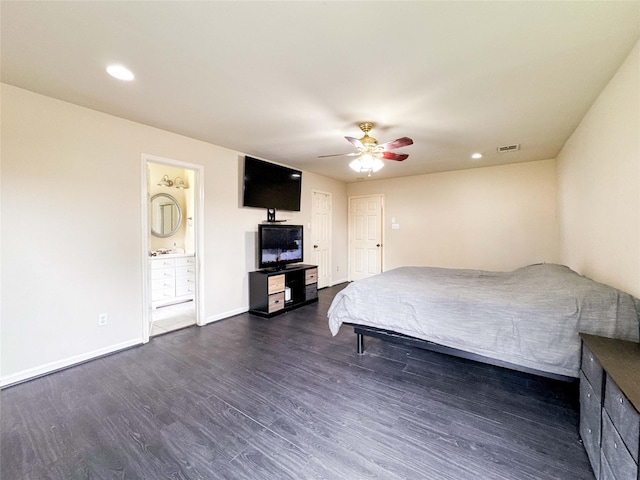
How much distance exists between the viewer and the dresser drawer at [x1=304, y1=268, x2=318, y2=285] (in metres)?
4.86

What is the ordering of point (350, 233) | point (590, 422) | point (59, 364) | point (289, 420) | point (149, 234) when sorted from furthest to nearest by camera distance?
point (350, 233), point (149, 234), point (59, 364), point (289, 420), point (590, 422)

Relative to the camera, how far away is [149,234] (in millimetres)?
3486

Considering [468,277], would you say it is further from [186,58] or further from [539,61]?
[186,58]

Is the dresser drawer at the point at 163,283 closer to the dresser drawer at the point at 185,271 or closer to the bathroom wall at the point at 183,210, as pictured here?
the dresser drawer at the point at 185,271

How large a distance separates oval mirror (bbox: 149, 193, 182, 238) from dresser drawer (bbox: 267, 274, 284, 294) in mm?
2565

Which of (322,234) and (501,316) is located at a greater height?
(322,234)

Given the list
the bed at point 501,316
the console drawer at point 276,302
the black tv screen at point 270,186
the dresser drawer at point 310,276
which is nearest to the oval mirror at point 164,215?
the black tv screen at point 270,186

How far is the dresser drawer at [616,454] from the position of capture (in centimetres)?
109

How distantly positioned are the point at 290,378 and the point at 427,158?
12.9 ft

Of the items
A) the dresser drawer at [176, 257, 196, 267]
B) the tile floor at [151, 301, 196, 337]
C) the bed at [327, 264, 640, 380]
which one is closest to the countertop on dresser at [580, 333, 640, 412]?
the bed at [327, 264, 640, 380]

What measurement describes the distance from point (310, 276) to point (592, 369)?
3819 mm

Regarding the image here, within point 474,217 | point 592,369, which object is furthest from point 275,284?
point 474,217

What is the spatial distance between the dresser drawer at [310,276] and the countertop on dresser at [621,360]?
3.66m

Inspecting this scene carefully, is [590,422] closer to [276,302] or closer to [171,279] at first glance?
[276,302]
